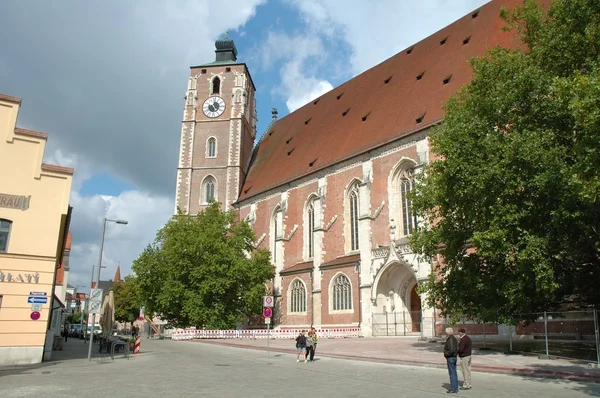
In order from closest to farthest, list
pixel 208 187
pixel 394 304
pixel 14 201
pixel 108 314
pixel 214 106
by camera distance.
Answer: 1. pixel 14 201
2. pixel 108 314
3. pixel 394 304
4. pixel 208 187
5. pixel 214 106

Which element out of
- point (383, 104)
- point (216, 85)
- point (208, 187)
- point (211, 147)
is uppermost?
point (216, 85)

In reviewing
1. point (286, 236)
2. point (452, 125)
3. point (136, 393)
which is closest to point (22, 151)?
point (136, 393)

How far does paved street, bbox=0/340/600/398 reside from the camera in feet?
31.1

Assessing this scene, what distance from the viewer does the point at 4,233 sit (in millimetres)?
15891

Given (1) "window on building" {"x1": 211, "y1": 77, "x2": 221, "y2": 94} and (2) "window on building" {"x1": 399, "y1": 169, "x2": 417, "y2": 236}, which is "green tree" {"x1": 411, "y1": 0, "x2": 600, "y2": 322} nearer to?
(2) "window on building" {"x1": 399, "y1": 169, "x2": 417, "y2": 236}

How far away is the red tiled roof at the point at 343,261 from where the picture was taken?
29792 millimetres

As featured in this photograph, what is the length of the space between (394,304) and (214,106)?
28.2m

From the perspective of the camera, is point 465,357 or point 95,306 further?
point 95,306

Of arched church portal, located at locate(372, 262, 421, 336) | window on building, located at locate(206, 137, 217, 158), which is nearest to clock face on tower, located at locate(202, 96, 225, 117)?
window on building, located at locate(206, 137, 217, 158)

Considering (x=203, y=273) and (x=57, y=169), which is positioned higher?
(x=57, y=169)

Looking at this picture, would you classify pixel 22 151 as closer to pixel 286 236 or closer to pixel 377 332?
pixel 377 332

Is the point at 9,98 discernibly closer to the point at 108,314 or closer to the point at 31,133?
the point at 31,133

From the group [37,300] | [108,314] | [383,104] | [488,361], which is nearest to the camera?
[488,361]

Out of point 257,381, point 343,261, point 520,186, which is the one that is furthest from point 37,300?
point 343,261
